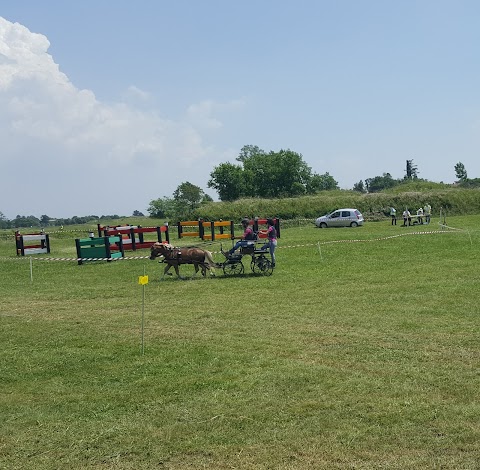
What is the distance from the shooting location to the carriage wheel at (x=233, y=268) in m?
18.3

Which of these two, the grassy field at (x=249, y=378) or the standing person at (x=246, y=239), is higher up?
the standing person at (x=246, y=239)

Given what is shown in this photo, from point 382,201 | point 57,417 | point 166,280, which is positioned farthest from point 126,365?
point 382,201

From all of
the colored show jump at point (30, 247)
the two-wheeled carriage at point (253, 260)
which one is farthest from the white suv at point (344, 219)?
the two-wheeled carriage at point (253, 260)

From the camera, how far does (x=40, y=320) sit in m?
12.2

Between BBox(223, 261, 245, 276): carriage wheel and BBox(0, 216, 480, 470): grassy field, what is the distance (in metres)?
2.95

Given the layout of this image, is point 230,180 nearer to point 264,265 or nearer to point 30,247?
point 30,247

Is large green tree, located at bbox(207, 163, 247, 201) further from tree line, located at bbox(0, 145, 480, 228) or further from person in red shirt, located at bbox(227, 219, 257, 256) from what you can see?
person in red shirt, located at bbox(227, 219, 257, 256)

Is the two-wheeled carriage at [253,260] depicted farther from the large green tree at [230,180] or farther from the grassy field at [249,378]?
the large green tree at [230,180]

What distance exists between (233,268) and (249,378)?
35.9 feet

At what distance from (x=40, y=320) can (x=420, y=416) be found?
8757mm

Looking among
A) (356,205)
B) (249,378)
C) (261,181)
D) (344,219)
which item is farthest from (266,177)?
(249,378)

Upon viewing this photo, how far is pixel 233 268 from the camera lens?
18.5m

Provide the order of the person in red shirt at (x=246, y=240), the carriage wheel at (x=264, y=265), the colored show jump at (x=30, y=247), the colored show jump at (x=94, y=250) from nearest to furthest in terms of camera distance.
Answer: the carriage wheel at (x=264, y=265), the person in red shirt at (x=246, y=240), the colored show jump at (x=94, y=250), the colored show jump at (x=30, y=247)

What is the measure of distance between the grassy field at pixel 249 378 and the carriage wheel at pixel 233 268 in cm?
295
